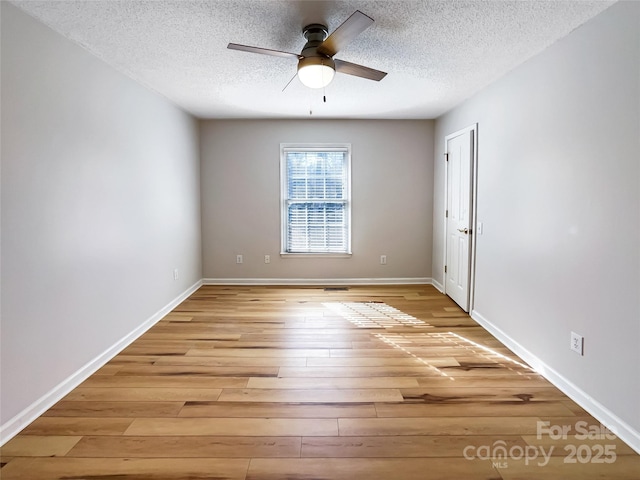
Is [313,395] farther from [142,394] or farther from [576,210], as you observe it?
[576,210]

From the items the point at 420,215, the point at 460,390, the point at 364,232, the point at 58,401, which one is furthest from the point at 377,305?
the point at 58,401

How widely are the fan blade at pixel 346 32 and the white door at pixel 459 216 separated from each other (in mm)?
2220

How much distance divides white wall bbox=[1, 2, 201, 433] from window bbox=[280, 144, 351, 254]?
2003 millimetres

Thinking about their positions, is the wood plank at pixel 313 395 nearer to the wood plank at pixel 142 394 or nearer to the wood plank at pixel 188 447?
the wood plank at pixel 142 394

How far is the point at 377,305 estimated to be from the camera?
14.7ft

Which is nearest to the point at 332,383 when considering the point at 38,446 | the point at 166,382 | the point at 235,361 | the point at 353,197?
the point at 235,361

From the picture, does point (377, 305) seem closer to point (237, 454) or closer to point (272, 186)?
point (272, 186)

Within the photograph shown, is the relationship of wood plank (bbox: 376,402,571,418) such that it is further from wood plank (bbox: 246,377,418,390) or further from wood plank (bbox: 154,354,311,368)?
wood plank (bbox: 154,354,311,368)

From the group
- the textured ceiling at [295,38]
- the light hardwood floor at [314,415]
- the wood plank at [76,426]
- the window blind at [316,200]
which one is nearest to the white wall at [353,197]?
the window blind at [316,200]

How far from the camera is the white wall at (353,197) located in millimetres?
5348

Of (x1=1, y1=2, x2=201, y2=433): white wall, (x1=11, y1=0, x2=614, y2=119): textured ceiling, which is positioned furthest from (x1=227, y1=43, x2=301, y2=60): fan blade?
(x1=1, y1=2, x2=201, y2=433): white wall

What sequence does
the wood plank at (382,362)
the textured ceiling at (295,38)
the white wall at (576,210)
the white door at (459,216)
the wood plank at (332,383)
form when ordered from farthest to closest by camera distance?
the white door at (459,216) → the wood plank at (382,362) → the wood plank at (332,383) → the textured ceiling at (295,38) → the white wall at (576,210)

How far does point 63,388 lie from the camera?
2420 millimetres

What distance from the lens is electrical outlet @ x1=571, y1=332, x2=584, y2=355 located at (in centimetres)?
232
